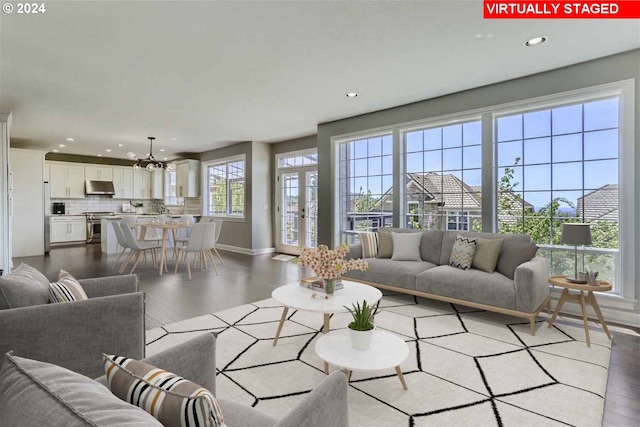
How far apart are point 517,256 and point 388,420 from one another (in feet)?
7.85

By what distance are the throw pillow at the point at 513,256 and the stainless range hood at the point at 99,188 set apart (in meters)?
10.3

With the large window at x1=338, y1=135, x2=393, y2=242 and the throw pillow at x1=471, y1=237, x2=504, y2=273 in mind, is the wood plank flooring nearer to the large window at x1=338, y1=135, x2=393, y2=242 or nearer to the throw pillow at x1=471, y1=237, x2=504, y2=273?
the throw pillow at x1=471, y1=237, x2=504, y2=273

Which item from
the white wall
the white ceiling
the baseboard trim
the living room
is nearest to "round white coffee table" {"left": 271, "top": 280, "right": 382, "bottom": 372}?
the living room

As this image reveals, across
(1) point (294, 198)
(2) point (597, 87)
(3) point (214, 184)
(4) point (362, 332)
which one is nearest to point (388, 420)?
(4) point (362, 332)

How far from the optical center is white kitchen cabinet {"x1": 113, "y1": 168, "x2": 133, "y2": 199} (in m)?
9.95

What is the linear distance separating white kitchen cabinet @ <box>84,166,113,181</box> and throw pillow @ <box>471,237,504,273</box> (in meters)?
10.3

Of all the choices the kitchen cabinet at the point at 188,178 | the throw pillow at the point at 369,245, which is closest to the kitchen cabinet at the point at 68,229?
the kitchen cabinet at the point at 188,178

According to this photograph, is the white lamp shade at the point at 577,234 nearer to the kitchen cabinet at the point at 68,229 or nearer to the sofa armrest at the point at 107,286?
the sofa armrest at the point at 107,286

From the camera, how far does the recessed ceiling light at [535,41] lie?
292cm

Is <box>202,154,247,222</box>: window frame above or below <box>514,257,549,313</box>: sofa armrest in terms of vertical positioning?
above

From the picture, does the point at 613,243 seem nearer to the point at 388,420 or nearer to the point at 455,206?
the point at 455,206

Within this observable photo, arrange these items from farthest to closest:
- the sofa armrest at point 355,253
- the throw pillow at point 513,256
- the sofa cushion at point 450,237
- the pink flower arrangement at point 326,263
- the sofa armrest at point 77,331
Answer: the sofa armrest at point 355,253 < the sofa cushion at point 450,237 < the throw pillow at point 513,256 < the pink flower arrangement at point 326,263 < the sofa armrest at point 77,331

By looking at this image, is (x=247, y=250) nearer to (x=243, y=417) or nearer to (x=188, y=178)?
(x=188, y=178)

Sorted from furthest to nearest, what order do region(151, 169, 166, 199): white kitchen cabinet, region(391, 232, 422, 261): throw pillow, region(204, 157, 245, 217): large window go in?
region(151, 169, 166, 199): white kitchen cabinet, region(204, 157, 245, 217): large window, region(391, 232, 422, 261): throw pillow
